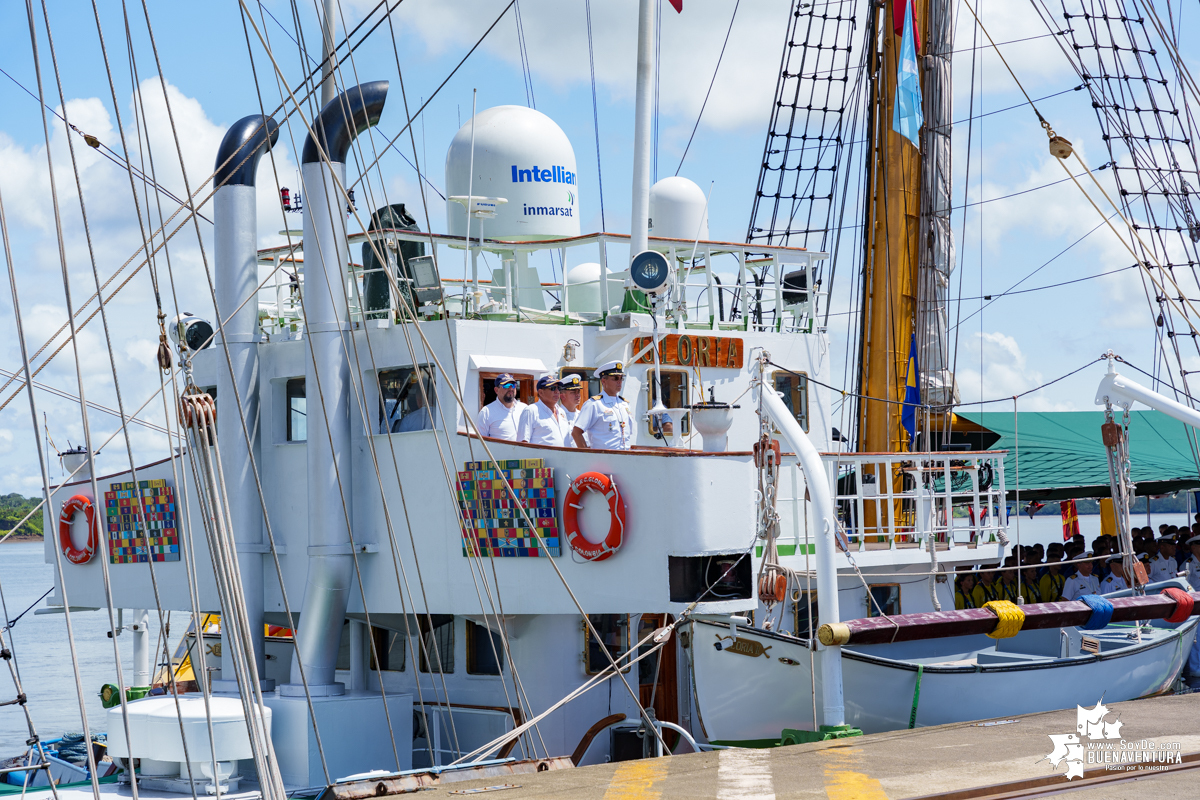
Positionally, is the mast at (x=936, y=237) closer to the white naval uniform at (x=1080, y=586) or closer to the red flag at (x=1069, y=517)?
the white naval uniform at (x=1080, y=586)

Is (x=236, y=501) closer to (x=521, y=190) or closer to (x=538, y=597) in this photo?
(x=538, y=597)

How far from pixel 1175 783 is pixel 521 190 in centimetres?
942

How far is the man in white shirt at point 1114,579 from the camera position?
15.4 meters

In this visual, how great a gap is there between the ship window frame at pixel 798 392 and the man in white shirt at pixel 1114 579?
4.76m

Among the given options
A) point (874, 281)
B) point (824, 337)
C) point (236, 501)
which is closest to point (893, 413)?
point (874, 281)

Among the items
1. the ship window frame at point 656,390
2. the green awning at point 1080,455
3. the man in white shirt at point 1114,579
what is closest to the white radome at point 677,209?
the ship window frame at point 656,390

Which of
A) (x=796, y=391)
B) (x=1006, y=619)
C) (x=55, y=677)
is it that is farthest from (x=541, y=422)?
(x=55, y=677)

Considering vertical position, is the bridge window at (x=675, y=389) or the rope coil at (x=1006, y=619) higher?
the bridge window at (x=675, y=389)

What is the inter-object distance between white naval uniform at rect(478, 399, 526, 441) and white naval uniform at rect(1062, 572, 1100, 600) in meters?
9.01

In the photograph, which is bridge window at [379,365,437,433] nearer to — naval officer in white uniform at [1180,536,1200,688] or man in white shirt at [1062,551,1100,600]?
naval officer in white uniform at [1180,536,1200,688]

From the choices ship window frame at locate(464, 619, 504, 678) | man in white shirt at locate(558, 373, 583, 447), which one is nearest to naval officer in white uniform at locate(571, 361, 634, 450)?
man in white shirt at locate(558, 373, 583, 447)

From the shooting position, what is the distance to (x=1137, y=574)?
12469 mm

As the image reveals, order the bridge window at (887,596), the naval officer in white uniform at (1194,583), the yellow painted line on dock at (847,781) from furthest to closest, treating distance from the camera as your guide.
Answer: the naval officer in white uniform at (1194,583) < the bridge window at (887,596) < the yellow painted line on dock at (847,781)

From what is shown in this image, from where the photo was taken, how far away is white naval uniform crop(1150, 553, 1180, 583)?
16578 millimetres
